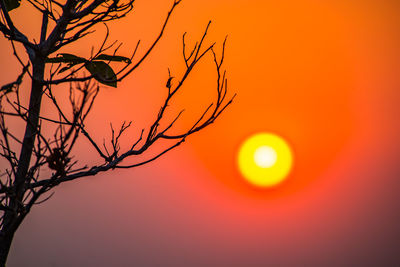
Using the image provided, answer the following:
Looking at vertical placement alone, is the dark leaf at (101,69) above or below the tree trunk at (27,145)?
above

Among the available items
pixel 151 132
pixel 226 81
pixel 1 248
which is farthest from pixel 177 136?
pixel 1 248

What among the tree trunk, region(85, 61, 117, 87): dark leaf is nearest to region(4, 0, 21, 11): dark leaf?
the tree trunk

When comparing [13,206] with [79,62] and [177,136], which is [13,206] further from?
[177,136]

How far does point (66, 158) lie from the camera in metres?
2.04

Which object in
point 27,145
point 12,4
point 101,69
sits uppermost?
point 12,4

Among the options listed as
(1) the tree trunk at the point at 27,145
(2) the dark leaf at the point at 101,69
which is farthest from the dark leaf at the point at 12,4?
(2) the dark leaf at the point at 101,69

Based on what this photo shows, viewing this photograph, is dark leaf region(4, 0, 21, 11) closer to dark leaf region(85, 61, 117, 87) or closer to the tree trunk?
the tree trunk

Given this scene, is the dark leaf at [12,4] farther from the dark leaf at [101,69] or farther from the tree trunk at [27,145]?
the dark leaf at [101,69]

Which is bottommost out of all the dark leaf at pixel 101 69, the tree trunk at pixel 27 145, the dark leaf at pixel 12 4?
the tree trunk at pixel 27 145

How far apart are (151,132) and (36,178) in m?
0.93

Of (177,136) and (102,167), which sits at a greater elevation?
(177,136)

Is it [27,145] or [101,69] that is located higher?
[101,69]

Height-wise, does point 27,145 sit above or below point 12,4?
below

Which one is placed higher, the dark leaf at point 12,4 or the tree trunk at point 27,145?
the dark leaf at point 12,4
